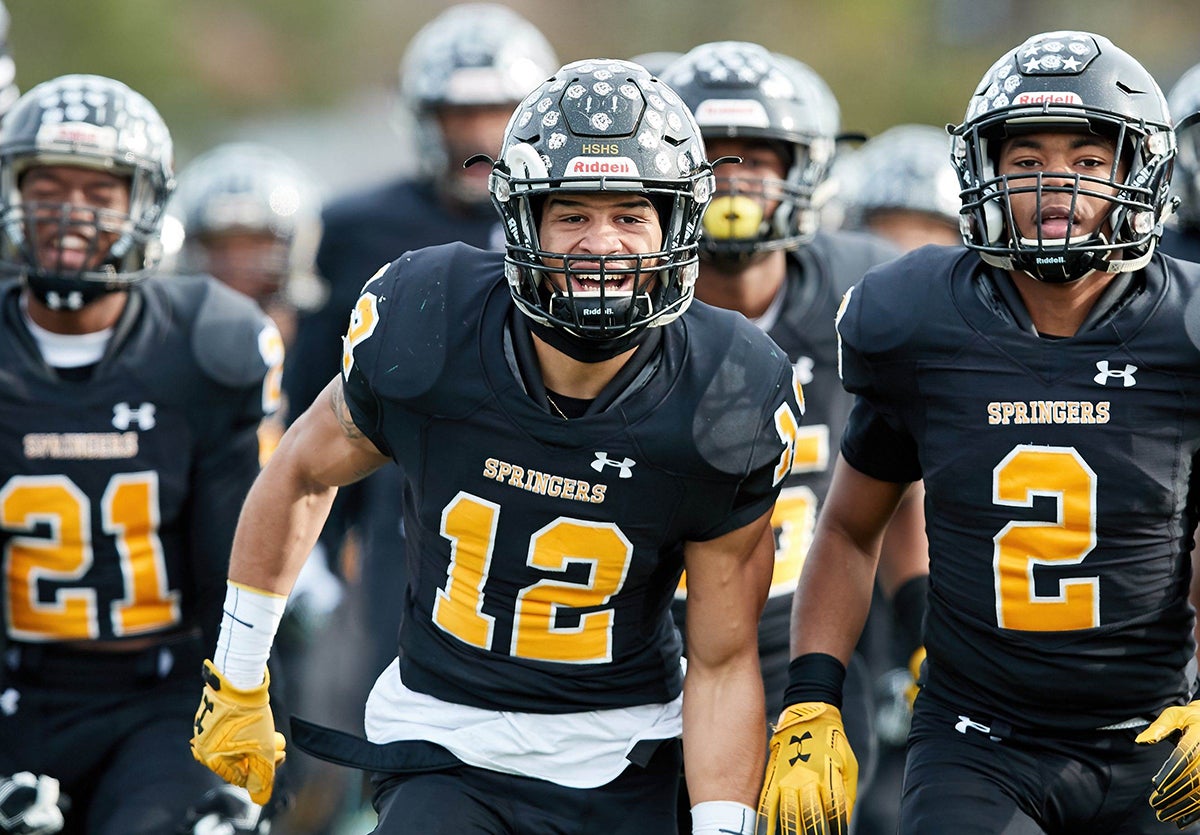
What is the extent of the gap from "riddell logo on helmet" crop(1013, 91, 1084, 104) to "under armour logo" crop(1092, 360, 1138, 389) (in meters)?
0.50

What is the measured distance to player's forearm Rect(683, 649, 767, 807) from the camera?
3.23 m

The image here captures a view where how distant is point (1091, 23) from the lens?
→ 23906 millimetres

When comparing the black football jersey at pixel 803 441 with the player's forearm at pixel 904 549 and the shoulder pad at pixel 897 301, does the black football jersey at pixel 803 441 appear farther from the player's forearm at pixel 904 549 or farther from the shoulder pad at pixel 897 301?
the shoulder pad at pixel 897 301

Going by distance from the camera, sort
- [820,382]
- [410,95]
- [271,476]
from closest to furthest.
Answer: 1. [271,476]
2. [820,382]
3. [410,95]

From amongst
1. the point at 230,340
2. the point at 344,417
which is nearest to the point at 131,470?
the point at 230,340

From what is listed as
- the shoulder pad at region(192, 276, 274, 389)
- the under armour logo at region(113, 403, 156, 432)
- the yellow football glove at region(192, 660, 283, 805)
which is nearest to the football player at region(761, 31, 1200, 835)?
the yellow football glove at region(192, 660, 283, 805)

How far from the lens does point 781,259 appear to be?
4.58 m

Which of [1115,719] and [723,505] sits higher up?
[723,505]

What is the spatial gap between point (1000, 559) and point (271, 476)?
4.69 feet

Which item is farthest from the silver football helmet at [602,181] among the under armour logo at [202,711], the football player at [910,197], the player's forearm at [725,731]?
the football player at [910,197]

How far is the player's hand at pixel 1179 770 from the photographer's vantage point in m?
3.14

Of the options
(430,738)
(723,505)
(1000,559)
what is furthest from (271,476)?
(1000,559)

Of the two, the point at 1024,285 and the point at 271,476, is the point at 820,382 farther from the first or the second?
the point at 271,476

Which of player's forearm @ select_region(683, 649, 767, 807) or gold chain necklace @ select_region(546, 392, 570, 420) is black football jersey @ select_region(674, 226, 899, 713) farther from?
gold chain necklace @ select_region(546, 392, 570, 420)
